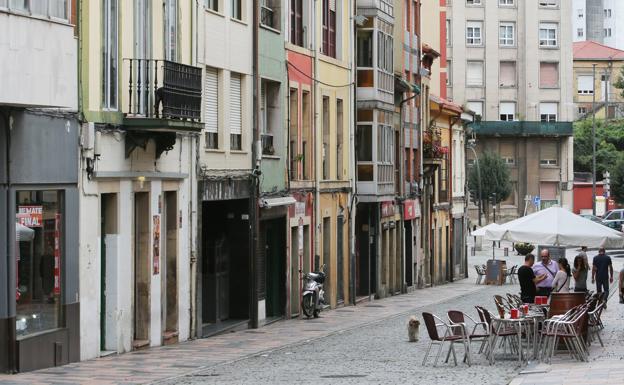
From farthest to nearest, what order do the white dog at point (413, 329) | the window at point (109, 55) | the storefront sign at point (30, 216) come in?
1. the white dog at point (413, 329)
2. the window at point (109, 55)
3. the storefront sign at point (30, 216)

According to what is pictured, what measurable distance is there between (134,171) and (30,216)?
13.7 feet

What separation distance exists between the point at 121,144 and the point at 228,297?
29.7 feet

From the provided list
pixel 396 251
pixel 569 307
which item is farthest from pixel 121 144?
pixel 396 251

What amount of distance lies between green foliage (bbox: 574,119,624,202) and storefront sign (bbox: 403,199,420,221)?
7103 centimetres

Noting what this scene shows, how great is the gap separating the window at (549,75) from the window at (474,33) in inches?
203

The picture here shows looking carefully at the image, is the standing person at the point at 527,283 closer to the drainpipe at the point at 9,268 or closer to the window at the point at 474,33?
the drainpipe at the point at 9,268

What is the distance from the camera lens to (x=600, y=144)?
125625 millimetres

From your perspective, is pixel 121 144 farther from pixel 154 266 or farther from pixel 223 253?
pixel 223 253

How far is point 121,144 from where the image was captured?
23.9 meters

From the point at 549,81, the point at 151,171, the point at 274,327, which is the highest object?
the point at 549,81

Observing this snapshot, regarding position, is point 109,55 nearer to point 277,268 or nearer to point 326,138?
point 277,268

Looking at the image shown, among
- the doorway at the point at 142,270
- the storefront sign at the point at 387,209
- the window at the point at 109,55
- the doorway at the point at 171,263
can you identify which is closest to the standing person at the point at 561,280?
the doorway at the point at 171,263

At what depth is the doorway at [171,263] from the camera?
87.3 ft

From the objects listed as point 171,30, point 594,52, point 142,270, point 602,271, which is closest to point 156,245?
point 142,270
